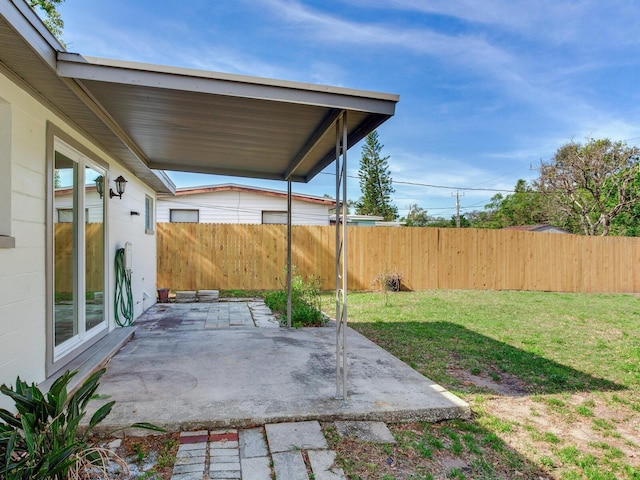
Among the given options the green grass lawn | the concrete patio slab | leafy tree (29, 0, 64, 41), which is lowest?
the green grass lawn

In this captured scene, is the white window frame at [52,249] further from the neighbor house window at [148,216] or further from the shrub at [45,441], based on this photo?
the neighbor house window at [148,216]

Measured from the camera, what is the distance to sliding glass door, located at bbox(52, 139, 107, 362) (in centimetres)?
331

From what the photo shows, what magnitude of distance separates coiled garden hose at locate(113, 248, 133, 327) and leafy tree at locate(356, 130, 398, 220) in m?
21.4

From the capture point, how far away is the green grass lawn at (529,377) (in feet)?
7.83

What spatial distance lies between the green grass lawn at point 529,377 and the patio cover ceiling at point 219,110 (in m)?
2.26

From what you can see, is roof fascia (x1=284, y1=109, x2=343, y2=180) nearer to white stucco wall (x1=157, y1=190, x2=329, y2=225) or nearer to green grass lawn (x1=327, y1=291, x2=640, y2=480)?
green grass lawn (x1=327, y1=291, x2=640, y2=480)

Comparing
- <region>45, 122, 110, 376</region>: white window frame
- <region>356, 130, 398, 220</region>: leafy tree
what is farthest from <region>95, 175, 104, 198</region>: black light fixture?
<region>356, 130, 398, 220</region>: leafy tree

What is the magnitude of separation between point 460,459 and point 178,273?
28.3ft

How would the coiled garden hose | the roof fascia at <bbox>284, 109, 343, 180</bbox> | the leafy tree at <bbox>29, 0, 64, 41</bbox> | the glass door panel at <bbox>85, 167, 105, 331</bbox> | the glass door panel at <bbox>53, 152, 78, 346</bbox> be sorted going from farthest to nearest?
the leafy tree at <bbox>29, 0, 64, 41</bbox> → the coiled garden hose → the glass door panel at <bbox>85, 167, 105, 331</bbox> → the glass door panel at <bbox>53, 152, 78, 346</bbox> → the roof fascia at <bbox>284, 109, 343, 180</bbox>

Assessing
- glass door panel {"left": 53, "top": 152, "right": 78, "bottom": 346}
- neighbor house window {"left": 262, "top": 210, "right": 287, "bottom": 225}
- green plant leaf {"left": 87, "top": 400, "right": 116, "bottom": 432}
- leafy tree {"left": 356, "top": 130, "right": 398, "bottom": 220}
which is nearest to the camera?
green plant leaf {"left": 87, "top": 400, "right": 116, "bottom": 432}

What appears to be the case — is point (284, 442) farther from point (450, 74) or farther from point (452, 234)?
point (450, 74)

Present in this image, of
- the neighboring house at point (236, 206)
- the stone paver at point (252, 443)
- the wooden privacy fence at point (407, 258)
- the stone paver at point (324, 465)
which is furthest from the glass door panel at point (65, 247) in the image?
the neighboring house at point (236, 206)

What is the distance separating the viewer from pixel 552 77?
41.6 feet

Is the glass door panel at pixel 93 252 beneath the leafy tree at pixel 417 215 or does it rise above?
beneath
